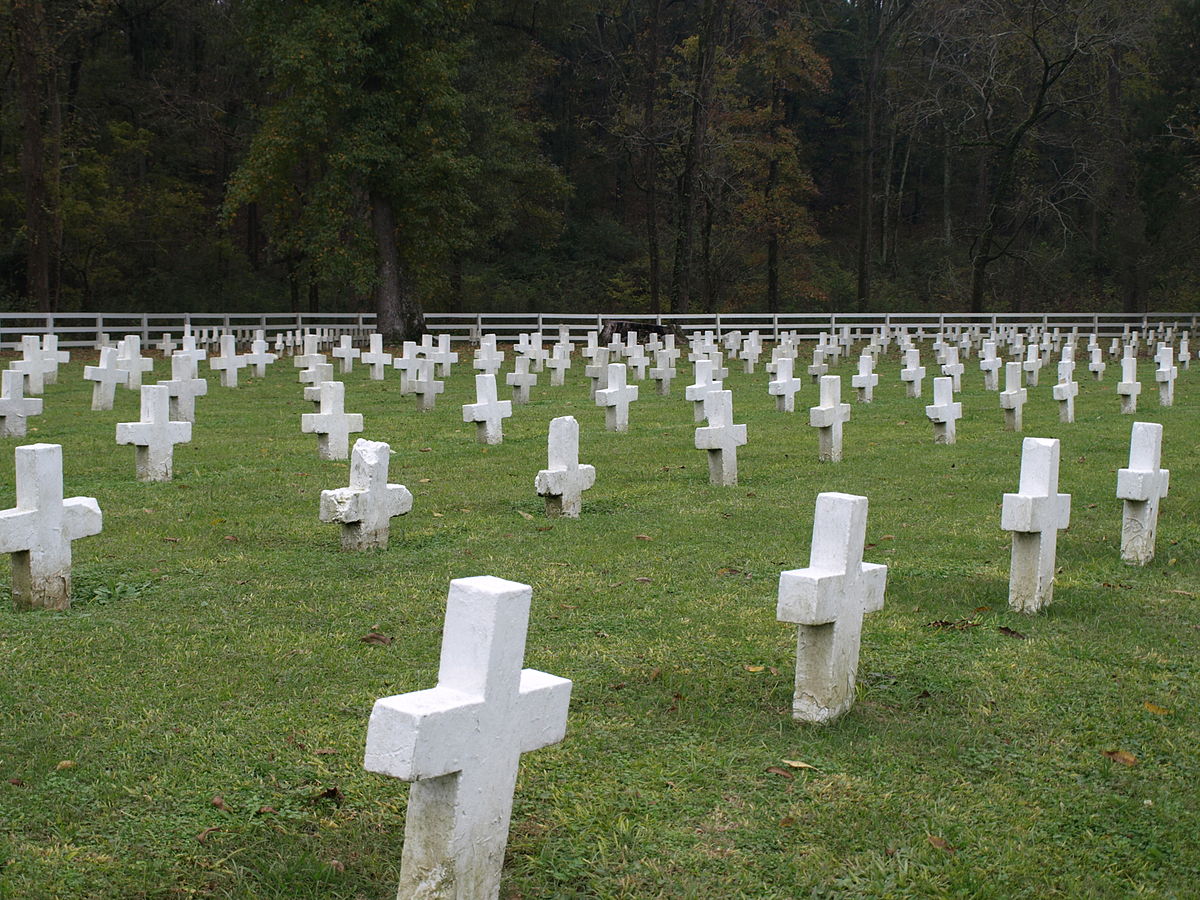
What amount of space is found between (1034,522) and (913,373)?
13526mm

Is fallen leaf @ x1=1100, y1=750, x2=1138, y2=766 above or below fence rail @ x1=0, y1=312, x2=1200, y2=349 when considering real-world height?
below

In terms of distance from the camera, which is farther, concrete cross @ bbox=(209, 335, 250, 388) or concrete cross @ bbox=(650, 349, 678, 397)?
concrete cross @ bbox=(209, 335, 250, 388)

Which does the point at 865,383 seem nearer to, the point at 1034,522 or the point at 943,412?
the point at 943,412

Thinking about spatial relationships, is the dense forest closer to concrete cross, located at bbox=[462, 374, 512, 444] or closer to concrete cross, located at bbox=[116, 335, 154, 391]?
concrete cross, located at bbox=[116, 335, 154, 391]

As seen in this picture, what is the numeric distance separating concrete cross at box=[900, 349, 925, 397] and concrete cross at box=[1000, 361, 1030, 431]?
13.0 feet

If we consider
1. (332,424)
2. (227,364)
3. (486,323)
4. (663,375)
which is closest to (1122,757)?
(332,424)

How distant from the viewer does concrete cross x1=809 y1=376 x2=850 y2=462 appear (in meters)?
12.0

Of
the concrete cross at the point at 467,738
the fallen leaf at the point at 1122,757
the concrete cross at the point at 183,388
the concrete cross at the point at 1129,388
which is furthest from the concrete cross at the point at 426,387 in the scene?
the concrete cross at the point at 467,738

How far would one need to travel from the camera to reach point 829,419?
1209 centimetres

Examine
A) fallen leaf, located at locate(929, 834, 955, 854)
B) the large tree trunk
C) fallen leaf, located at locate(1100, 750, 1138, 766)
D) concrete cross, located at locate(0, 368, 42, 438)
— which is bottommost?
fallen leaf, located at locate(929, 834, 955, 854)

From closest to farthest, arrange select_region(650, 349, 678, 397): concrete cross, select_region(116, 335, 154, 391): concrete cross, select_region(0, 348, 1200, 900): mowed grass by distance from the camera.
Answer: select_region(0, 348, 1200, 900): mowed grass, select_region(116, 335, 154, 391): concrete cross, select_region(650, 349, 678, 397): concrete cross

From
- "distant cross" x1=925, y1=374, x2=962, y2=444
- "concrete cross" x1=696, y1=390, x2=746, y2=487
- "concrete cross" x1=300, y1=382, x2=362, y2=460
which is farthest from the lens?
"distant cross" x1=925, y1=374, x2=962, y2=444

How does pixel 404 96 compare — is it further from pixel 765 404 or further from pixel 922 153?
pixel 922 153

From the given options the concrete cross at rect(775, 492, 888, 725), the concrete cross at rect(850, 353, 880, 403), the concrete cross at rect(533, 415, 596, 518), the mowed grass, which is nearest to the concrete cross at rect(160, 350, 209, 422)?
the mowed grass
